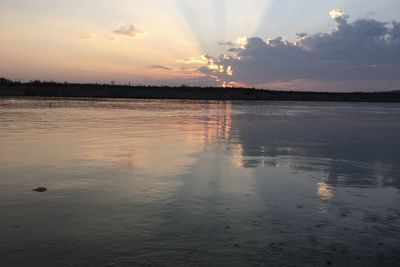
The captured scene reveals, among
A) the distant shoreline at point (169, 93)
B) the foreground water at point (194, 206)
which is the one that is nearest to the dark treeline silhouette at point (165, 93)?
the distant shoreline at point (169, 93)

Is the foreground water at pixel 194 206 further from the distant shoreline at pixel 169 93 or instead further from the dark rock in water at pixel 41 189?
the distant shoreline at pixel 169 93

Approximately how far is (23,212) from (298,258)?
354 centimetres

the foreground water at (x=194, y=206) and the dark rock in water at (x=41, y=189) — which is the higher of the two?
the dark rock in water at (x=41, y=189)

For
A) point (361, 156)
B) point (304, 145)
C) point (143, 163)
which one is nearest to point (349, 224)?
point (143, 163)

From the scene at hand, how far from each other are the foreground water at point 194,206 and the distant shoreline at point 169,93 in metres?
75.7

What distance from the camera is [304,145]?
1523 cm

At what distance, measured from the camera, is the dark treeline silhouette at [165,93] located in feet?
287

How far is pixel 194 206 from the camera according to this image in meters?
6.91

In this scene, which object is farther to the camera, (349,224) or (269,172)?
(269,172)

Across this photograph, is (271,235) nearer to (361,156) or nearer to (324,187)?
(324,187)

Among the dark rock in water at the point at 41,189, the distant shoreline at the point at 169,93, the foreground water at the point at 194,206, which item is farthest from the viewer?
the distant shoreline at the point at 169,93

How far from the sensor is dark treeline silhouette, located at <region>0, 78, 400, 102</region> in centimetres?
8750

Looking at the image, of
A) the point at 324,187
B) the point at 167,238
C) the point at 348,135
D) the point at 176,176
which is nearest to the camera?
the point at 167,238

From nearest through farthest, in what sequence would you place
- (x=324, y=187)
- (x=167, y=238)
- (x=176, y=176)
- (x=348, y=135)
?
1. (x=167, y=238)
2. (x=324, y=187)
3. (x=176, y=176)
4. (x=348, y=135)
